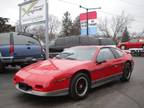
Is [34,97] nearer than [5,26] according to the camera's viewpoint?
Yes

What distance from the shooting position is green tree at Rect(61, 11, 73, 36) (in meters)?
74.4

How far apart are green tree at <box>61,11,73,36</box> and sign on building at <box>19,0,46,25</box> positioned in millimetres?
57850

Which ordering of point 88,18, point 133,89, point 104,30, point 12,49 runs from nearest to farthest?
point 133,89
point 12,49
point 88,18
point 104,30

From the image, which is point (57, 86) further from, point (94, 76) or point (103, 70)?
point (103, 70)

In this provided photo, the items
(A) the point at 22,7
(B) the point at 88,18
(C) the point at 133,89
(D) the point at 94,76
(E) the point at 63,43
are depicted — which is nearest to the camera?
(D) the point at 94,76

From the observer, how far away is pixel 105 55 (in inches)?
296

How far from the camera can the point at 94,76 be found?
668 cm

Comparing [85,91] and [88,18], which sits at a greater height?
[88,18]

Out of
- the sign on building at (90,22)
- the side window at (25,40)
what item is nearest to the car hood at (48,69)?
the side window at (25,40)

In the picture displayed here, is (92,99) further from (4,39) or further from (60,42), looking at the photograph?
(60,42)

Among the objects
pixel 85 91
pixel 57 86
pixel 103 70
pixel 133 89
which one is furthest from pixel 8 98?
pixel 133 89

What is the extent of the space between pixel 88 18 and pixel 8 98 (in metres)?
30.9

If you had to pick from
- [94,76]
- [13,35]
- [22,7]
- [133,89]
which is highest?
[22,7]

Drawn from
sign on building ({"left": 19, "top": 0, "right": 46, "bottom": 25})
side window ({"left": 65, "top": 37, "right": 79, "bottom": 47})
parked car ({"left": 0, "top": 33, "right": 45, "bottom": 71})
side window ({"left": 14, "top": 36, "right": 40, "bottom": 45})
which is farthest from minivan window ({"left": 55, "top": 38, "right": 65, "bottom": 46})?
parked car ({"left": 0, "top": 33, "right": 45, "bottom": 71})
